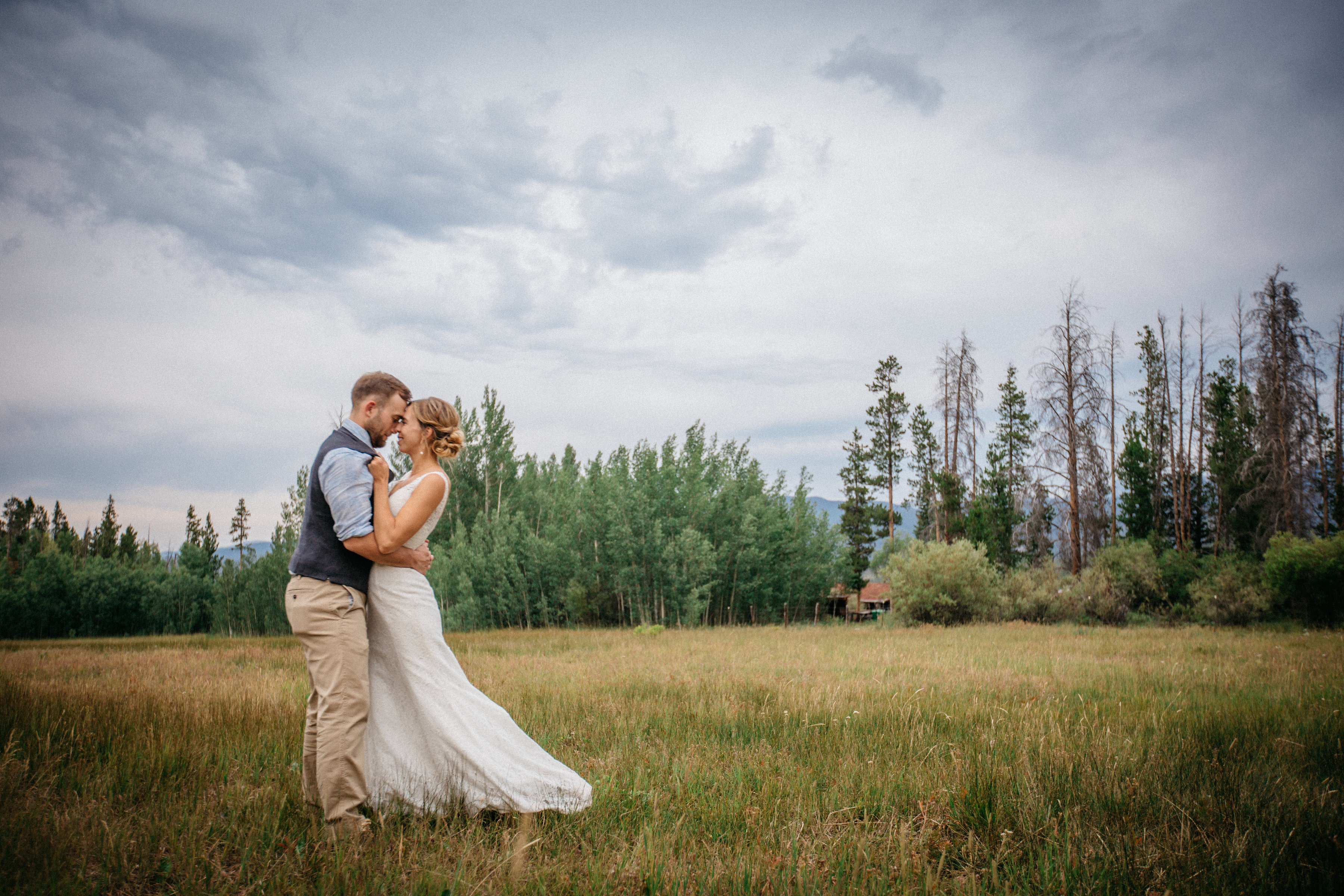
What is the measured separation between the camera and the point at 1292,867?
126 inches

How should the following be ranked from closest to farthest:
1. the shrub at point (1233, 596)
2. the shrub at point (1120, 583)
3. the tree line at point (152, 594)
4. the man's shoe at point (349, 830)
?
the man's shoe at point (349, 830) < the shrub at point (1233, 596) < the shrub at point (1120, 583) < the tree line at point (152, 594)

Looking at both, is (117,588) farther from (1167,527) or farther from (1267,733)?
(1167,527)

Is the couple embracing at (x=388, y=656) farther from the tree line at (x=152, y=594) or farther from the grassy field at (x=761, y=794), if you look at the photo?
the tree line at (x=152, y=594)

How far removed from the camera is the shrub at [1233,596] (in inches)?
882

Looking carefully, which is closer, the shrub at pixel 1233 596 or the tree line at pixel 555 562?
the shrub at pixel 1233 596

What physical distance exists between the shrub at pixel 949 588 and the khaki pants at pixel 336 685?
81.9 ft

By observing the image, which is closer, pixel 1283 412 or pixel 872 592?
pixel 1283 412

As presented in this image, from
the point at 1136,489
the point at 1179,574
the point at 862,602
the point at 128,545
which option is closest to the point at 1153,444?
the point at 1136,489

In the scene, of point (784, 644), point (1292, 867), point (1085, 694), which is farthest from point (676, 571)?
point (1292, 867)

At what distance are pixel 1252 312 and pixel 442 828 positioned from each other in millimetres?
40567

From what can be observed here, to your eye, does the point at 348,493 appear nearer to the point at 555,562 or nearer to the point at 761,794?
the point at 761,794

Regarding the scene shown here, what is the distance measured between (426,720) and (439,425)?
5.53 ft

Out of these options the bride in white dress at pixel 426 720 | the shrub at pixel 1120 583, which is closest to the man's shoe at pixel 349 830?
the bride in white dress at pixel 426 720

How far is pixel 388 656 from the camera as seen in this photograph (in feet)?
12.3
